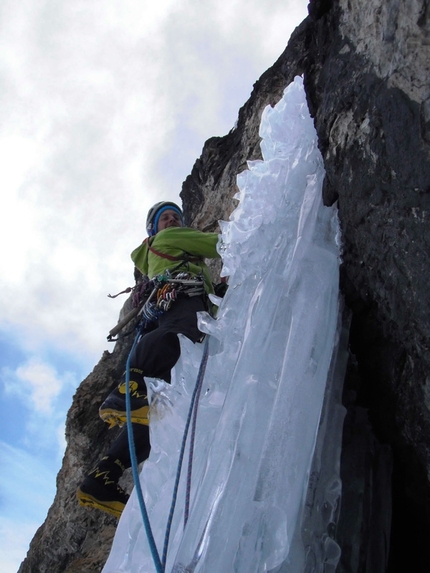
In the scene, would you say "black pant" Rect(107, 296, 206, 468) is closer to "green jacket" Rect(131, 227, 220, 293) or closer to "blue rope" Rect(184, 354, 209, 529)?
"green jacket" Rect(131, 227, 220, 293)

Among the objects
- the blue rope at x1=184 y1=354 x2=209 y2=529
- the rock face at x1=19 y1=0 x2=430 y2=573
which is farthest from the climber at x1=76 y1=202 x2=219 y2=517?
the rock face at x1=19 y1=0 x2=430 y2=573

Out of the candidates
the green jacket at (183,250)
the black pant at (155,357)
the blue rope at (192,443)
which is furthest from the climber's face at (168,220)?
the blue rope at (192,443)

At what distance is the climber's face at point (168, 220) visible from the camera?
13.4 ft

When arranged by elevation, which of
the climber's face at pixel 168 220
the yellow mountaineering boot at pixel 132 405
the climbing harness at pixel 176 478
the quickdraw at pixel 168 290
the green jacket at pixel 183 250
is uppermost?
the climber's face at pixel 168 220

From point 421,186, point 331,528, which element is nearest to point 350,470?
point 331,528

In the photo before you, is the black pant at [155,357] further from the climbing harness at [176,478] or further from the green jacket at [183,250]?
the green jacket at [183,250]

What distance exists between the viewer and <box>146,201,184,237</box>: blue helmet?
4172mm

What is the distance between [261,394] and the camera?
205 cm

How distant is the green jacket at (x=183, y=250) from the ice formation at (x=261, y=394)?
25.8 inches

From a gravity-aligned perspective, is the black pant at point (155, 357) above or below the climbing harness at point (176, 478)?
above

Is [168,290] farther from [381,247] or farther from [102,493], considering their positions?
[381,247]

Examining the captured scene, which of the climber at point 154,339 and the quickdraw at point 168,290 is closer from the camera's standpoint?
the climber at point 154,339

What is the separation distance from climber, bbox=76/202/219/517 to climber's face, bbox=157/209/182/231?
83 millimetres

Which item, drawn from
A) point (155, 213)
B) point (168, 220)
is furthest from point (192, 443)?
point (155, 213)
